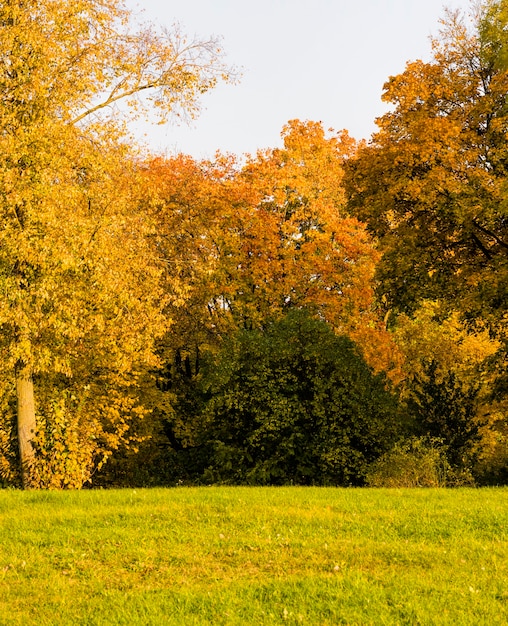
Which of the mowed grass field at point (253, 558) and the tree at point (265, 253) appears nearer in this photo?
the mowed grass field at point (253, 558)

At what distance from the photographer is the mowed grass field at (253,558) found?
649cm

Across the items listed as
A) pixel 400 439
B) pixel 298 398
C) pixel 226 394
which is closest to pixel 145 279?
pixel 226 394

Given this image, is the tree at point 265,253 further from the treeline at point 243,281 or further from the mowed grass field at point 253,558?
the mowed grass field at point 253,558

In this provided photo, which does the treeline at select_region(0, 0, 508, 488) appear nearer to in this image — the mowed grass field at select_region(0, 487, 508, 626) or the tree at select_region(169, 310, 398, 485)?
the tree at select_region(169, 310, 398, 485)

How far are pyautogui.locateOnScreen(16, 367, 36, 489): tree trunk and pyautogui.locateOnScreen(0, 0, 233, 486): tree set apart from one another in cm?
3

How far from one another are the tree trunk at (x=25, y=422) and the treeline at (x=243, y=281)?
5cm

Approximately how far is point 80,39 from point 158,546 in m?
14.3

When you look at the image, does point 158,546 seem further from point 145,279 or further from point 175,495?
point 145,279

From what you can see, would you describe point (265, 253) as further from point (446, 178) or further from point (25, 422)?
point (25, 422)

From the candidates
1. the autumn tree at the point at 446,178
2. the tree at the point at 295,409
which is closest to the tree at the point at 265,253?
the tree at the point at 295,409

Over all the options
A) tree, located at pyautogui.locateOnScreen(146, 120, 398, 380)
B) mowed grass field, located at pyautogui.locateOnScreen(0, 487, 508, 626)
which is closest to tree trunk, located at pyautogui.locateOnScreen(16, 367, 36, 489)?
mowed grass field, located at pyautogui.locateOnScreen(0, 487, 508, 626)

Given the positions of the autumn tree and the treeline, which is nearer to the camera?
the treeline

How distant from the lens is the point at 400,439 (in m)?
21.0

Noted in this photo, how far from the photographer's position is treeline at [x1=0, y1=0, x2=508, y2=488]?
15562mm
